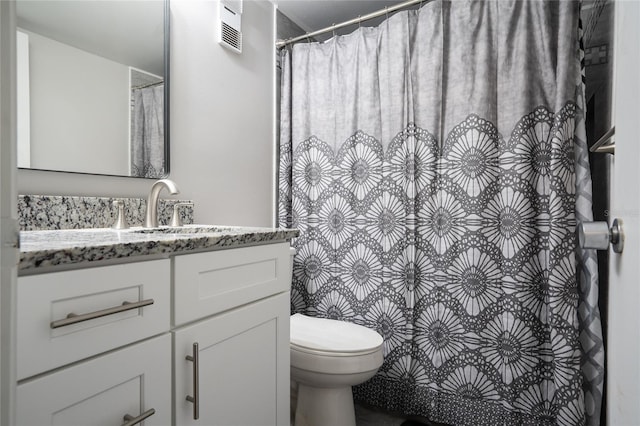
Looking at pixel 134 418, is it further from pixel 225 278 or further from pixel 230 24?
pixel 230 24

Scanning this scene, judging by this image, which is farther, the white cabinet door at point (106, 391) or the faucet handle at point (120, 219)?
the faucet handle at point (120, 219)

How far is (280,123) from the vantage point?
2.14 m

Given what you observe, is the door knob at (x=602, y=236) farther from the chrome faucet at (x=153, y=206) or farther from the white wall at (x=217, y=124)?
the white wall at (x=217, y=124)

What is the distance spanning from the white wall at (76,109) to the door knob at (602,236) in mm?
1398

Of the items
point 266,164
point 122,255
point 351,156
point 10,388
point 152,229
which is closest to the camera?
point 10,388

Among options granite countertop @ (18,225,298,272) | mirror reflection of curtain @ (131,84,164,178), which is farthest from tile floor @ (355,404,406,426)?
mirror reflection of curtain @ (131,84,164,178)

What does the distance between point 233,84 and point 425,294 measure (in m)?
1.42

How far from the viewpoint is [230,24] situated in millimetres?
1765

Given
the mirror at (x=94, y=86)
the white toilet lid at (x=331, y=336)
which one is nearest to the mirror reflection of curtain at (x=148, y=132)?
the mirror at (x=94, y=86)

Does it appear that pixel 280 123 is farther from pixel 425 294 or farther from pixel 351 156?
pixel 425 294

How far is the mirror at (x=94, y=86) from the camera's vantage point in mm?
1099

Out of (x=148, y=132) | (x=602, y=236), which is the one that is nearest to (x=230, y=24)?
(x=148, y=132)

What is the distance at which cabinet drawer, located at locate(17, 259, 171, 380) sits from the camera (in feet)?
1.85

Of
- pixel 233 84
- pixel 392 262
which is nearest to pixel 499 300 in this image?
pixel 392 262
